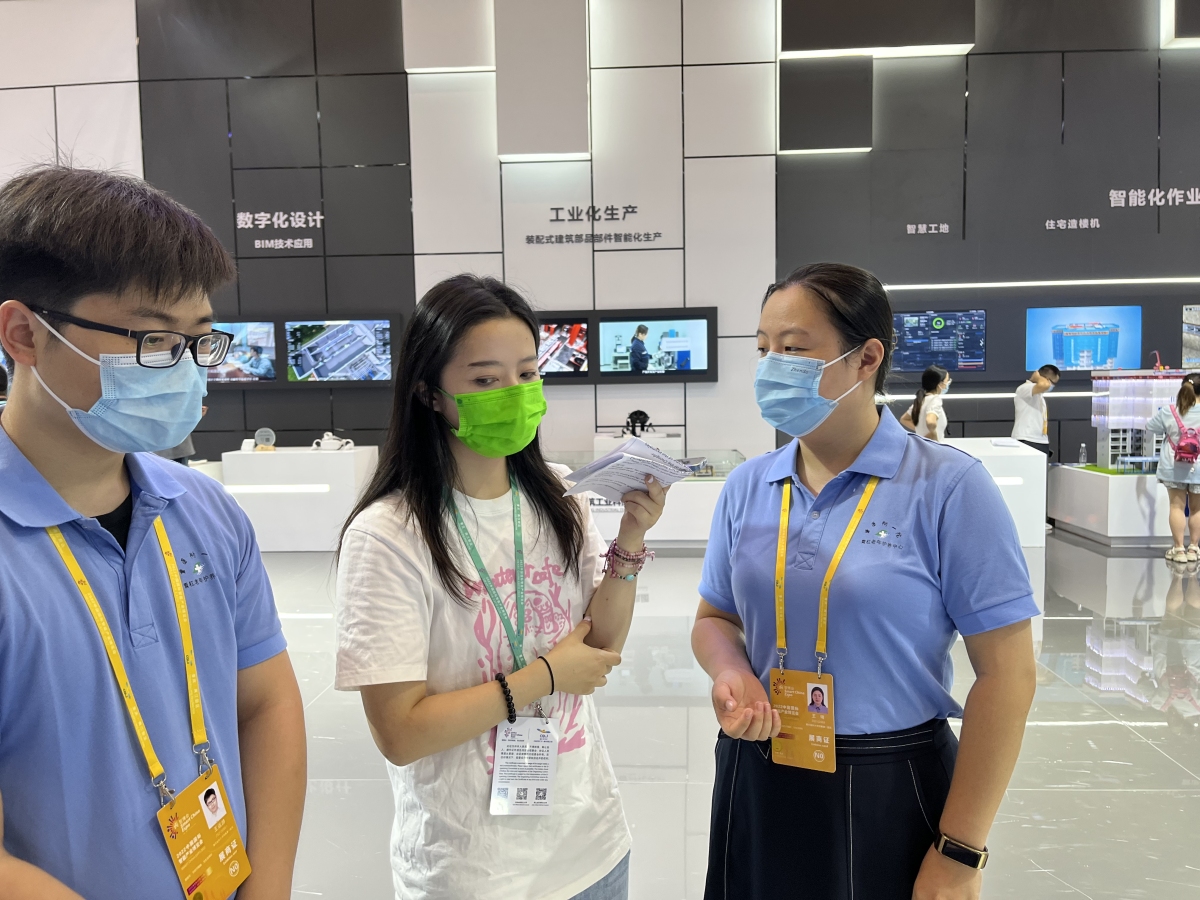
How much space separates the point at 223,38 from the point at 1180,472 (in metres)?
9.74

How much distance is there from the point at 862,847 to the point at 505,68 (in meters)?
7.59

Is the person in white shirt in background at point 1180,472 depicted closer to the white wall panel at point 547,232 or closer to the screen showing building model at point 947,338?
the screen showing building model at point 947,338

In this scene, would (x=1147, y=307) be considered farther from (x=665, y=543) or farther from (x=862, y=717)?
(x=862, y=717)

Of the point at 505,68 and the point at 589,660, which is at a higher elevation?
the point at 505,68

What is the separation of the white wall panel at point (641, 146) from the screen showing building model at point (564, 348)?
1.04 metres

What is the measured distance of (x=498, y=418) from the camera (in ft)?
4.52

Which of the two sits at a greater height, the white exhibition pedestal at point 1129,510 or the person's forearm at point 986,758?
the person's forearm at point 986,758

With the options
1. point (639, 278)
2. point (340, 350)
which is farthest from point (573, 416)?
point (340, 350)

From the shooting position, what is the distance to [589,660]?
4.38 feet

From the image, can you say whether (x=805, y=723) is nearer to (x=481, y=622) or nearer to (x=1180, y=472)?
(x=481, y=622)

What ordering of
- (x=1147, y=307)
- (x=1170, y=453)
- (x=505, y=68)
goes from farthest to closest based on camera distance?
1. (x=1147, y=307)
2. (x=505, y=68)
3. (x=1170, y=453)

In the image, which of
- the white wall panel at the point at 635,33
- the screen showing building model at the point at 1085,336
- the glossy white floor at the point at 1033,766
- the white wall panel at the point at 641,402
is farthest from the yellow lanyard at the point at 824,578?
→ the screen showing building model at the point at 1085,336

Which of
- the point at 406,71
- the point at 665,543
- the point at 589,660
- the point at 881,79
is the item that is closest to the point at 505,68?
the point at 406,71

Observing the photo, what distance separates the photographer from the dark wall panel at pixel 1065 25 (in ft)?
25.6
